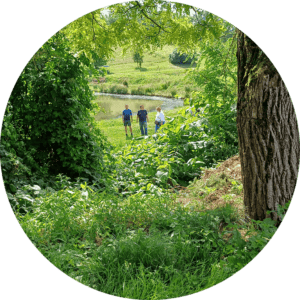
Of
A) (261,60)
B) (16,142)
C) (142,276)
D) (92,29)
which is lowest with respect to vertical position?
(142,276)

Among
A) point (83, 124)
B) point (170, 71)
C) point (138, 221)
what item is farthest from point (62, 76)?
point (138, 221)

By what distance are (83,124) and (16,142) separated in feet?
3.46

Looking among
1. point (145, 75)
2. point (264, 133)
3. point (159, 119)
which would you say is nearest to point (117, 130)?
point (159, 119)

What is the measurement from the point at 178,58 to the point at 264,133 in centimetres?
207

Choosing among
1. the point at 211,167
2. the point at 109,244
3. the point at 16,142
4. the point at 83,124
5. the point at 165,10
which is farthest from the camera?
the point at 211,167

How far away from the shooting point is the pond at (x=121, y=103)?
4781mm

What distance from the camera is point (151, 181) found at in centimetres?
527

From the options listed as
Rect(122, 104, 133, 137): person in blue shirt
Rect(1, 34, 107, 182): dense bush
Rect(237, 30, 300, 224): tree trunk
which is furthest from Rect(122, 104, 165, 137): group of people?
Rect(237, 30, 300, 224): tree trunk

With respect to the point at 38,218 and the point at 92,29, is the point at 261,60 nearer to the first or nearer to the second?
the point at 92,29

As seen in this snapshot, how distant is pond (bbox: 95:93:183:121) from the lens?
4781mm

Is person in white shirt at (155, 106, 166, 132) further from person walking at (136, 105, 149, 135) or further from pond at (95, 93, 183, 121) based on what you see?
person walking at (136, 105, 149, 135)

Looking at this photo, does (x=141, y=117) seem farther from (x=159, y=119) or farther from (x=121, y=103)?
(x=159, y=119)

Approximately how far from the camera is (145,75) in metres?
4.95

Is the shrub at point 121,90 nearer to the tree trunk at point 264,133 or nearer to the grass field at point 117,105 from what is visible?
the grass field at point 117,105
